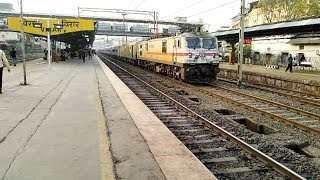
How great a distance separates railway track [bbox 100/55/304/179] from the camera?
5.62 m

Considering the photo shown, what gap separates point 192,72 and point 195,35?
6.59 feet

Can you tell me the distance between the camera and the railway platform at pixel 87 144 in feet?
15.7

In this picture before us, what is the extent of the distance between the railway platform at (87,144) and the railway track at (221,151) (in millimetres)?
586

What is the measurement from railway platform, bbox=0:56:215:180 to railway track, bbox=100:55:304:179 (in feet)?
1.92

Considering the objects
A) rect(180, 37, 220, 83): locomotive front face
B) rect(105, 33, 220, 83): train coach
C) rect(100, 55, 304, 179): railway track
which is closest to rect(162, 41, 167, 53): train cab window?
rect(105, 33, 220, 83): train coach

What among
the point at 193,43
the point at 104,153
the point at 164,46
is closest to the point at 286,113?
the point at 104,153

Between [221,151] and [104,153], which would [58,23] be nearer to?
Answer: [221,151]

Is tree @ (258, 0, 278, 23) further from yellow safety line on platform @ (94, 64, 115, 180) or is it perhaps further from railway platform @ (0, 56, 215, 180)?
yellow safety line on platform @ (94, 64, 115, 180)

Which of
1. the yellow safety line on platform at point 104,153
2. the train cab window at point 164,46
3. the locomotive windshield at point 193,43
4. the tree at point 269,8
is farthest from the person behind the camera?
the tree at point 269,8

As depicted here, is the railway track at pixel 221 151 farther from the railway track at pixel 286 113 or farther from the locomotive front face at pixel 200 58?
the locomotive front face at pixel 200 58

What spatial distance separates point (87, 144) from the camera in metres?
6.12

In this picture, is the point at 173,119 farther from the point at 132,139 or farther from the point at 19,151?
the point at 19,151

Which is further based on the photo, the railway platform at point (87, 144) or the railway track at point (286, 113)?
the railway track at point (286, 113)

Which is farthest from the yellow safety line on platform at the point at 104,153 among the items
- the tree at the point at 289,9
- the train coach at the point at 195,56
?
the tree at the point at 289,9
